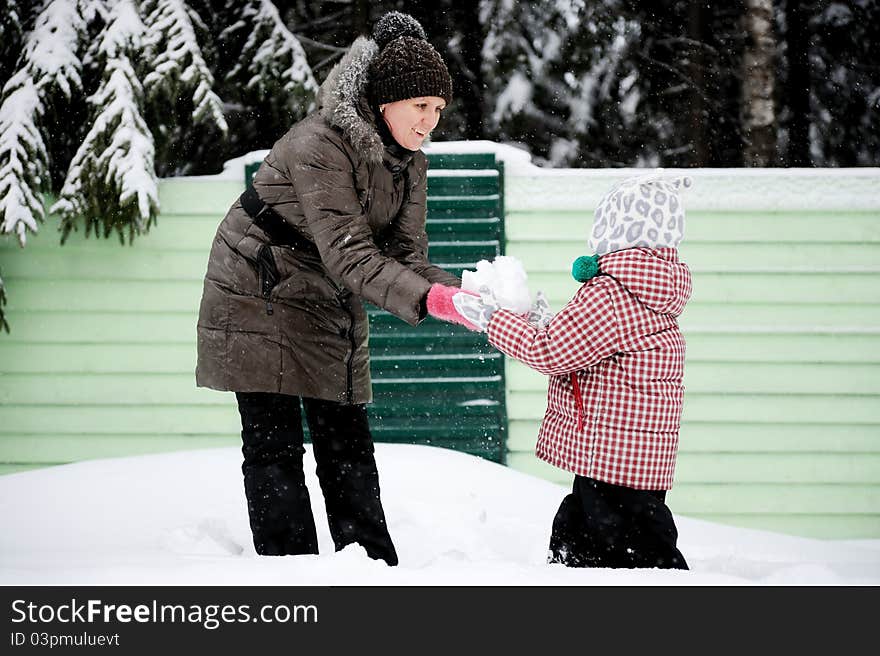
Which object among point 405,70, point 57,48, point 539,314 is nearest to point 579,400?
point 539,314

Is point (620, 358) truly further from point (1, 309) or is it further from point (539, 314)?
point (1, 309)

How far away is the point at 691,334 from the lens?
452cm

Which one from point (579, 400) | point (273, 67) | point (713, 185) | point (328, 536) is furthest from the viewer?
point (273, 67)

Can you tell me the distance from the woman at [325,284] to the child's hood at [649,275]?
49 centimetres

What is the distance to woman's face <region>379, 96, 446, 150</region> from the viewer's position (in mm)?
2605

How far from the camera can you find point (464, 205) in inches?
175

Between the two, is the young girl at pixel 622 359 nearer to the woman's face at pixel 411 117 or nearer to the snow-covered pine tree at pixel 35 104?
the woman's face at pixel 411 117

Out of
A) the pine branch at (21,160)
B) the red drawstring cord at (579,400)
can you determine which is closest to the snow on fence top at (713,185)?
the pine branch at (21,160)

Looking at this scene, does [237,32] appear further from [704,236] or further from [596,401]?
[596,401]

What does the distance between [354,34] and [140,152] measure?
3.96 meters

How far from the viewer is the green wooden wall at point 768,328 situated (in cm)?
446

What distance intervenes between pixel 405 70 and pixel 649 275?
902 millimetres

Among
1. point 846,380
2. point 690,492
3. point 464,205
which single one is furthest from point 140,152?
point 846,380

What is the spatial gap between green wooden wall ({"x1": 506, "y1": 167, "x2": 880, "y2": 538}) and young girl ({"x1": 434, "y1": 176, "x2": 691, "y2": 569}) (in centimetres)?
189
